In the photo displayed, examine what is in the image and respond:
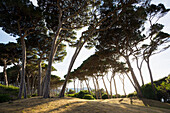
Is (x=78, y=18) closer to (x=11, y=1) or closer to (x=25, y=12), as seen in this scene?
(x=25, y=12)

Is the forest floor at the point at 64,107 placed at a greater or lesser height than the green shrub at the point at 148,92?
greater

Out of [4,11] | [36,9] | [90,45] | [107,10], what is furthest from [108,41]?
[4,11]

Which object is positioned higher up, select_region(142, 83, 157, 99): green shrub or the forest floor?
the forest floor

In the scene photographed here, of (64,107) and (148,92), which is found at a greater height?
(64,107)

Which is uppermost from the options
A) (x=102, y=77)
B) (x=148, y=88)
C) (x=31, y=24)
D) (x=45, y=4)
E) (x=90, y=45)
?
(x=45, y=4)

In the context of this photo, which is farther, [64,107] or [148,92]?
[148,92]

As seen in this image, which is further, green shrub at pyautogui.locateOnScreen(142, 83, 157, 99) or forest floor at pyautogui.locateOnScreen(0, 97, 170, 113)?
green shrub at pyautogui.locateOnScreen(142, 83, 157, 99)

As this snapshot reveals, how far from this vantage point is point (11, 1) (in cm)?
824

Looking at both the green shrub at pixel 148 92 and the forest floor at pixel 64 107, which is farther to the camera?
the green shrub at pixel 148 92

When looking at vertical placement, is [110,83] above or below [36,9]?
below

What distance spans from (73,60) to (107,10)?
6503 millimetres

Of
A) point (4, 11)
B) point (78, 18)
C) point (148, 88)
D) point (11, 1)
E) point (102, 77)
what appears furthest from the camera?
point (102, 77)

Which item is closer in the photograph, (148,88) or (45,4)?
(45,4)

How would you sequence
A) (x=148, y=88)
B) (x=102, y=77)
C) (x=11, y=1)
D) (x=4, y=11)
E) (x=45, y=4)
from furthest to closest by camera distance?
(x=102, y=77) → (x=148, y=88) → (x=45, y=4) → (x=4, y=11) → (x=11, y=1)
